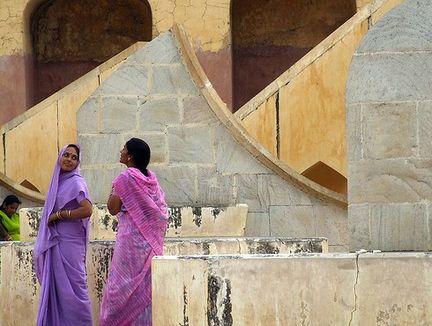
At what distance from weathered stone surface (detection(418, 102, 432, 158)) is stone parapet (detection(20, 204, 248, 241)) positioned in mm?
3813

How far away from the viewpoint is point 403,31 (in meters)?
7.16

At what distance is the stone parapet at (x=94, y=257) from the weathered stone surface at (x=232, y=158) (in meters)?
1.96

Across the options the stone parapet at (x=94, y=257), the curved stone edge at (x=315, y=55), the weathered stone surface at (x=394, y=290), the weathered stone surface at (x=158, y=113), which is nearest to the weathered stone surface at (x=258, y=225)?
the weathered stone surface at (x=158, y=113)

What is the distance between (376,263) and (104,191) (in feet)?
16.7

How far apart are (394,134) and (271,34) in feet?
44.0

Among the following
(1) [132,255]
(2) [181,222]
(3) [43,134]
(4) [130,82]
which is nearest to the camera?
(1) [132,255]

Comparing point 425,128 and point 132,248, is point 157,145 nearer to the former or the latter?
point 132,248

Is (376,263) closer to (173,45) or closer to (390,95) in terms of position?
(390,95)

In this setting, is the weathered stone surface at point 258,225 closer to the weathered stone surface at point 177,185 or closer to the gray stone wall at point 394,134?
the weathered stone surface at point 177,185

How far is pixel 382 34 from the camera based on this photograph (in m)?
7.19

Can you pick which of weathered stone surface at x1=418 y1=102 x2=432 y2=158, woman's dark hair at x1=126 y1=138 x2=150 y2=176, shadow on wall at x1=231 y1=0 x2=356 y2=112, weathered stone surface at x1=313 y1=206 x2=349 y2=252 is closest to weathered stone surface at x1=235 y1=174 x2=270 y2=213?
weathered stone surface at x1=313 y1=206 x2=349 y2=252

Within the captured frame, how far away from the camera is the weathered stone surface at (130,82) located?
1141 cm

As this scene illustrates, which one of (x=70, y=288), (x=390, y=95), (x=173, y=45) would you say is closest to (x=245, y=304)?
(x=390, y=95)

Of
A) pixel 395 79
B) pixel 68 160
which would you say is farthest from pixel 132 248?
pixel 395 79
